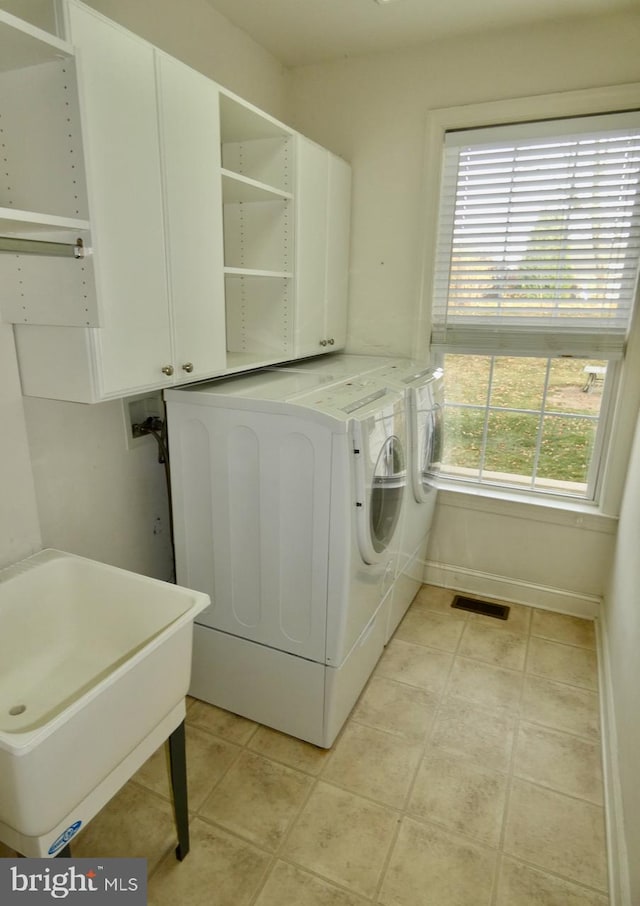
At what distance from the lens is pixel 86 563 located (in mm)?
Result: 1484

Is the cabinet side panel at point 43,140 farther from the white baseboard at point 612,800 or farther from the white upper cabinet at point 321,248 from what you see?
the white baseboard at point 612,800

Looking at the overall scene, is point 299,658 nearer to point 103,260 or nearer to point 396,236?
point 103,260

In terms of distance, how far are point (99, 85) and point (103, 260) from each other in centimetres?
38

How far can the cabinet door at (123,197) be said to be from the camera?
3.96ft

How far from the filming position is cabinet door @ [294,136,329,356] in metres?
2.14

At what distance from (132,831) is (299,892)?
20.4 inches

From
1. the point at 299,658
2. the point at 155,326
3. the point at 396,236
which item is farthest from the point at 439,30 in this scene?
the point at 299,658

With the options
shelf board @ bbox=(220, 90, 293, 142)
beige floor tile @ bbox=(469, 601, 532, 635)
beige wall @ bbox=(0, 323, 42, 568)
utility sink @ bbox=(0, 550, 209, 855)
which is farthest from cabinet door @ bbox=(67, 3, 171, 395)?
beige floor tile @ bbox=(469, 601, 532, 635)

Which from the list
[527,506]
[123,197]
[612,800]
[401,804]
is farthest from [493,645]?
[123,197]

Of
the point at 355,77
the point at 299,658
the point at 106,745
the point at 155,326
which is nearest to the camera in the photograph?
the point at 106,745

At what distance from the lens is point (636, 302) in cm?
224

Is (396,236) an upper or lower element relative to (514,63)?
lower

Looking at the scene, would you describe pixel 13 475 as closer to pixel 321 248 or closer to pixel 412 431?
pixel 412 431

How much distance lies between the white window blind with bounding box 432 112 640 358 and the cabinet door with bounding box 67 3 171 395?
1.55 meters
